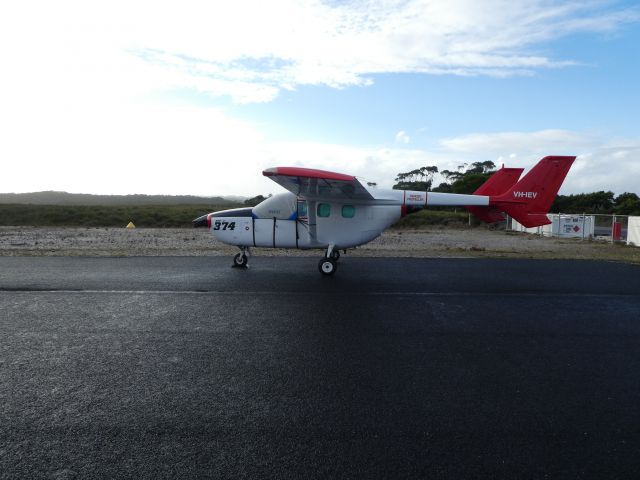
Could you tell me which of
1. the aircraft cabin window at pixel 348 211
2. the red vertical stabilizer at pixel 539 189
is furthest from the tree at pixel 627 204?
Result: the aircraft cabin window at pixel 348 211

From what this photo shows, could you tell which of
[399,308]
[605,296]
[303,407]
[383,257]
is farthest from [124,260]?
[605,296]

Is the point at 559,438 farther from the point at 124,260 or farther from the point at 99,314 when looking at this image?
the point at 124,260

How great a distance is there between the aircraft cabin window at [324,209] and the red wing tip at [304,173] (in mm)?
2091

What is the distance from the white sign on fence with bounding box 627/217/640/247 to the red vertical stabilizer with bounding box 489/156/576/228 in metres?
14.1

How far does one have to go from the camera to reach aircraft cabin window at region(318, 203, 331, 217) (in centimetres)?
1295

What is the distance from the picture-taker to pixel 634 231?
2391cm

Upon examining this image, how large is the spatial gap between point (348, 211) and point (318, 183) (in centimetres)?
168

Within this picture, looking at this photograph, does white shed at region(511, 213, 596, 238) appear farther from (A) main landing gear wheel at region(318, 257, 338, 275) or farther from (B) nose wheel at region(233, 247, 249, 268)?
(B) nose wheel at region(233, 247, 249, 268)

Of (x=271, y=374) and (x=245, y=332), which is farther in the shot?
(x=245, y=332)

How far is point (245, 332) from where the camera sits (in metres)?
6.93

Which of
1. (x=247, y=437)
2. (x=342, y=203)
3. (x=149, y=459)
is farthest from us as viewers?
(x=342, y=203)

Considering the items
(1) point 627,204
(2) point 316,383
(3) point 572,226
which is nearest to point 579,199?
(1) point 627,204

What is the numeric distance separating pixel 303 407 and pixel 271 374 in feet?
3.11

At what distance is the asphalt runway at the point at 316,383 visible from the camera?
3502mm
